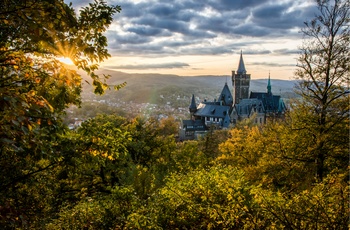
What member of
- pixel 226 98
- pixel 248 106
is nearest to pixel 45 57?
pixel 248 106

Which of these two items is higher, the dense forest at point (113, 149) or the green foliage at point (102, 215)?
the dense forest at point (113, 149)

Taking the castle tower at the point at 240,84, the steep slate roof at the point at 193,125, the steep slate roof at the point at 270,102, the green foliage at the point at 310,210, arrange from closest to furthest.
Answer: the green foliage at the point at 310,210 < the steep slate roof at the point at 193,125 < the steep slate roof at the point at 270,102 < the castle tower at the point at 240,84

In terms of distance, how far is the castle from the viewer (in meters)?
86.6

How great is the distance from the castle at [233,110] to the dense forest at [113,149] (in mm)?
68245

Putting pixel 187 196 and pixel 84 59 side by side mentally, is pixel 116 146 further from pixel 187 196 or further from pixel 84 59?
pixel 187 196

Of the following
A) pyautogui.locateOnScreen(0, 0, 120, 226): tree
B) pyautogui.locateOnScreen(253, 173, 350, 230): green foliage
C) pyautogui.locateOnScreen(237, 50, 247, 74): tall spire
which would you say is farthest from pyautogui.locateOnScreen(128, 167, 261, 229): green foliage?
pyautogui.locateOnScreen(237, 50, 247, 74): tall spire

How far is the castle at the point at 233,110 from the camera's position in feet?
284

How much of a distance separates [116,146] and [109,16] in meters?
2.37

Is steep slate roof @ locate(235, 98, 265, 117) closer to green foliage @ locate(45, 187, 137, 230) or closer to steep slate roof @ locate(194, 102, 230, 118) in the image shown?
steep slate roof @ locate(194, 102, 230, 118)

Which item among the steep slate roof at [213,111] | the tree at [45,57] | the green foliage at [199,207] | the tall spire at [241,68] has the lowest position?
the steep slate roof at [213,111]

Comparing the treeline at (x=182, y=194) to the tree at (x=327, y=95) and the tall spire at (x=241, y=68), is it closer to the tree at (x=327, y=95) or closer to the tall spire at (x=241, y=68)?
the tree at (x=327, y=95)

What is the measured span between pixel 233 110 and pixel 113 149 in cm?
8360

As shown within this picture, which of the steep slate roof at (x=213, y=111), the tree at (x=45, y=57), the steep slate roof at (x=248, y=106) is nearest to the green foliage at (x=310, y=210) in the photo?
the tree at (x=45, y=57)

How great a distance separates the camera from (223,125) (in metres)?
86.6
